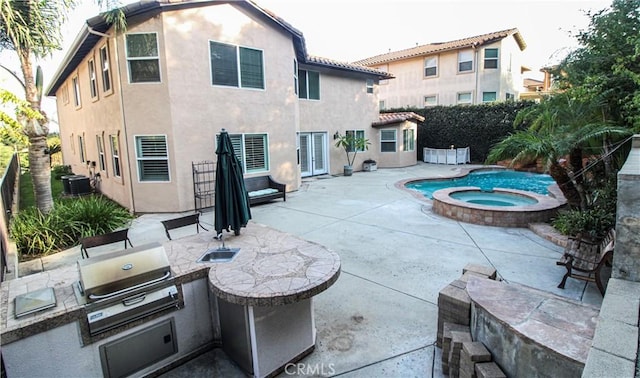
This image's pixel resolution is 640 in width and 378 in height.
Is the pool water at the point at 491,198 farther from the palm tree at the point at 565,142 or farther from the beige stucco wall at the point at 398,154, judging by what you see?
the beige stucco wall at the point at 398,154

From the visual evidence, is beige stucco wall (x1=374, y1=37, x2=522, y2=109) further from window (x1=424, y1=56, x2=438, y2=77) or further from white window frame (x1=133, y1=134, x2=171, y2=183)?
white window frame (x1=133, y1=134, x2=171, y2=183)

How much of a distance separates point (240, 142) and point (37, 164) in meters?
5.76

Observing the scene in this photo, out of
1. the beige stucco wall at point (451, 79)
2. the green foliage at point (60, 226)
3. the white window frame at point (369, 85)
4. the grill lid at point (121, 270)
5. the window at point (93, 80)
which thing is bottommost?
the green foliage at point (60, 226)

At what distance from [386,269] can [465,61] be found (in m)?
23.2

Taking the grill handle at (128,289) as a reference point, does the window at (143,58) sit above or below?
above

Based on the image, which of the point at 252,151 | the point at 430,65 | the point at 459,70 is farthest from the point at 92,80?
the point at 459,70

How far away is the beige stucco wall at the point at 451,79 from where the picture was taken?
79.4 ft

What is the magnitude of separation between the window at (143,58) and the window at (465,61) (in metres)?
21.5

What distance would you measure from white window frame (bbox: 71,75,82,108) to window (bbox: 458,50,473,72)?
23792 mm

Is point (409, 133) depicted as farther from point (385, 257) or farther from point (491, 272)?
point (491, 272)

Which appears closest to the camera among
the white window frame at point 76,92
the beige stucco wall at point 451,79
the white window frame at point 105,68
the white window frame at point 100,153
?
the white window frame at point 105,68

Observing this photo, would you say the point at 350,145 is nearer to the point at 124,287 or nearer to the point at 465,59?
the point at 465,59

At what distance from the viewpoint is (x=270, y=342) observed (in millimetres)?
3709

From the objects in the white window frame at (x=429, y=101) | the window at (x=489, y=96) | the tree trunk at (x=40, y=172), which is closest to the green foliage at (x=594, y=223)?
the tree trunk at (x=40, y=172)
